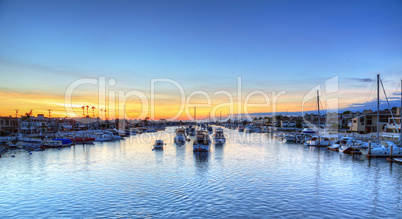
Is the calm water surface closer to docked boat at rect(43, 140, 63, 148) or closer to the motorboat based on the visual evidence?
docked boat at rect(43, 140, 63, 148)

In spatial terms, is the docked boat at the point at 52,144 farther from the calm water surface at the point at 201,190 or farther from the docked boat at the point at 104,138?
the calm water surface at the point at 201,190

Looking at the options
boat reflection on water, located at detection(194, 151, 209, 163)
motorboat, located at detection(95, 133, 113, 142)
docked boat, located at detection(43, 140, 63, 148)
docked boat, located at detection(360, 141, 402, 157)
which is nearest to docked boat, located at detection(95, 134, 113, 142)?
motorboat, located at detection(95, 133, 113, 142)

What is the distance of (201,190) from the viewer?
78.5 ft

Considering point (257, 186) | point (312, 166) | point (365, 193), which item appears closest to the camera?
point (365, 193)

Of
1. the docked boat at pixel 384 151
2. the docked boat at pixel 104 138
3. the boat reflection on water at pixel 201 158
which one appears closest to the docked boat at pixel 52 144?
the docked boat at pixel 104 138

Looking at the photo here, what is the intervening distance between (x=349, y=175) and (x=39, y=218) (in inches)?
1316

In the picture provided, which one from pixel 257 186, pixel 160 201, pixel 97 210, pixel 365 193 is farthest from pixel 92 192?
pixel 365 193

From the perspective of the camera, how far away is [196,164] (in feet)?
125

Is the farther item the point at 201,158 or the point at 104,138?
the point at 104,138

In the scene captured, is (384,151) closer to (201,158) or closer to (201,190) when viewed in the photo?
(201,158)

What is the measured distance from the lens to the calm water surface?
1895 cm

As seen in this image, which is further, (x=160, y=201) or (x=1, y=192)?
(x=1, y=192)

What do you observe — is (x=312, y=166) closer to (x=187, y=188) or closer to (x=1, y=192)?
(x=187, y=188)

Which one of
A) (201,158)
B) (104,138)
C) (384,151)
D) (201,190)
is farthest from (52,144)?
(384,151)
